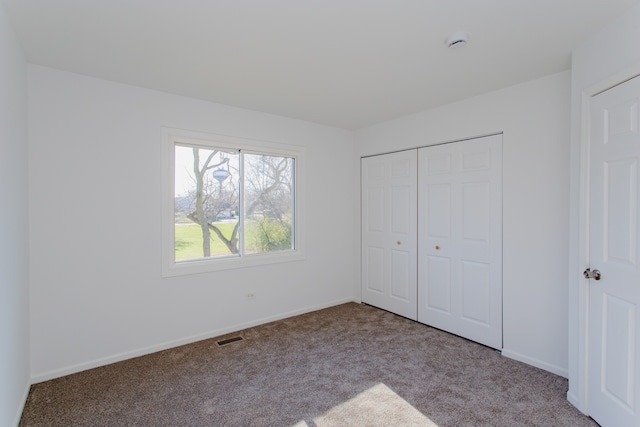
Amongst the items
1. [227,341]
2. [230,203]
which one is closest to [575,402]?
[227,341]

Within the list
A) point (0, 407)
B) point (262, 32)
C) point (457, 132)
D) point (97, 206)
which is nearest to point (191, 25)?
point (262, 32)

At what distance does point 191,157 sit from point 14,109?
1406mm

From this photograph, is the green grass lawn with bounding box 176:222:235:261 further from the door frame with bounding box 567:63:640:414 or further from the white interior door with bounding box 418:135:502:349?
the door frame with bounding box 567:63:640:414

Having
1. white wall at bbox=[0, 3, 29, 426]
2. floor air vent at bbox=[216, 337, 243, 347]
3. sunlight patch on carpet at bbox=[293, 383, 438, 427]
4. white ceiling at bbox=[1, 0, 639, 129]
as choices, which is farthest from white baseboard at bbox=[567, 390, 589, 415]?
white wall at bbox=[0, 3, 29, 426]

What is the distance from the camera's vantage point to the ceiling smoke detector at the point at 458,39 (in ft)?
6.61

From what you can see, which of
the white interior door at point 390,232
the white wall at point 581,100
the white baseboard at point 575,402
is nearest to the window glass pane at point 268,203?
the white interior door at point 390,232

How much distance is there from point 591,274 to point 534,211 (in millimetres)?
835

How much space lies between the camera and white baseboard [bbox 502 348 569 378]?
2.54 meters

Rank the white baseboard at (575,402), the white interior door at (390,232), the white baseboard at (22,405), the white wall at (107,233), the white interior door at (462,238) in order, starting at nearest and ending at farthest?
1. the white baseboard at (22,405)
2. the white baseboard at (575,402)
3. the white wall at (107,233)
4. the white interior door at (462,238)
5. the white interior door at (390,232)

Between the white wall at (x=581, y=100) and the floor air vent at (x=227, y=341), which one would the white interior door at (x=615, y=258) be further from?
the floor air vent at (x=227, y=341)

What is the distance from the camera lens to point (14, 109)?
6.59 feet

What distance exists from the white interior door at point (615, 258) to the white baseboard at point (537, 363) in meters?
0.54

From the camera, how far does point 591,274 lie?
203 centimetres

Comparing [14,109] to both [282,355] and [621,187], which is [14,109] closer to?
[282,355]
